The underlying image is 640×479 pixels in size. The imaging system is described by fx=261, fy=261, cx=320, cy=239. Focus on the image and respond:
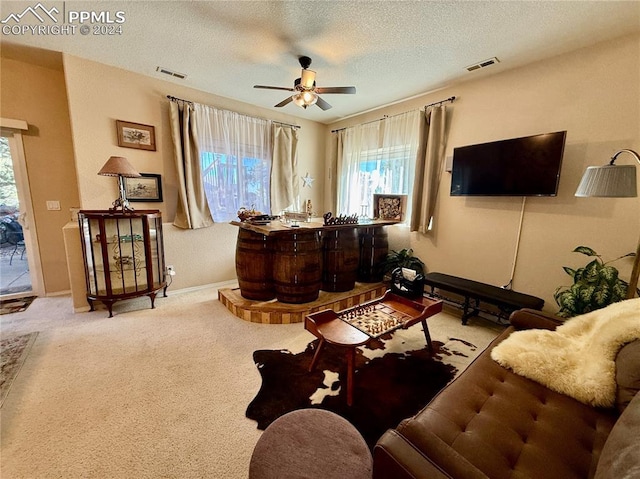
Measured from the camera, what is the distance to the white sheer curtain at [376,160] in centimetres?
361

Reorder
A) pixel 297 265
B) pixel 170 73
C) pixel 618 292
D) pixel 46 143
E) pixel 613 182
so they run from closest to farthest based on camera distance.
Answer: pixel 613 182, pixel 618 292, pixel 297 265, pixel 170 73, pixel 46 143

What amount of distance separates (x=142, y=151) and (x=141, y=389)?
2.66m

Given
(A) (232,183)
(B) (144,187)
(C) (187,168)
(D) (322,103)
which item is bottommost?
(B) (144,187)

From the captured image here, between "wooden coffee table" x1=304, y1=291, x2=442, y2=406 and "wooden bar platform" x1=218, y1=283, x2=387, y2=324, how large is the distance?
73 centimetres

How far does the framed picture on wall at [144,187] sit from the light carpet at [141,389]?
1.32m

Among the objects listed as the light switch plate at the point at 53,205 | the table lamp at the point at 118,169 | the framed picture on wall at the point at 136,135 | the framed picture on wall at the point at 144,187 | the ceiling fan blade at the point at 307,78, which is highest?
the ceiling fan blade at the point at 307,78

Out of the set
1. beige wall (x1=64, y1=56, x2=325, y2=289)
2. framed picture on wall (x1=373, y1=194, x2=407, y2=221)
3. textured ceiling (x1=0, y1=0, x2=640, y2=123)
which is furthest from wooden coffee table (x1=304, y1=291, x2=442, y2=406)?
beige wall (x1=64, y1=56, x2=325, y2=289)

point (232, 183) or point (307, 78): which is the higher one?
point (307, 78)

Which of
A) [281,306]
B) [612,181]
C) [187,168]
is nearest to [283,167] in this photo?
[187,168]

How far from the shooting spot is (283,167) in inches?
166

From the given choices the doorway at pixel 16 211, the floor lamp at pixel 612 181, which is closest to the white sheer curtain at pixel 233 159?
the doorway at pixel 16 211

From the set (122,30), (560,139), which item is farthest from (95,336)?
(560,139)

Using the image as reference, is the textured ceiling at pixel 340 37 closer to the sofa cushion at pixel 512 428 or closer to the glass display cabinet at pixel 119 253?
the glass display cabinet at pixel 119 253

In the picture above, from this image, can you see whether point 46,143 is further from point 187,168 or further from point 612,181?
point 612,181
